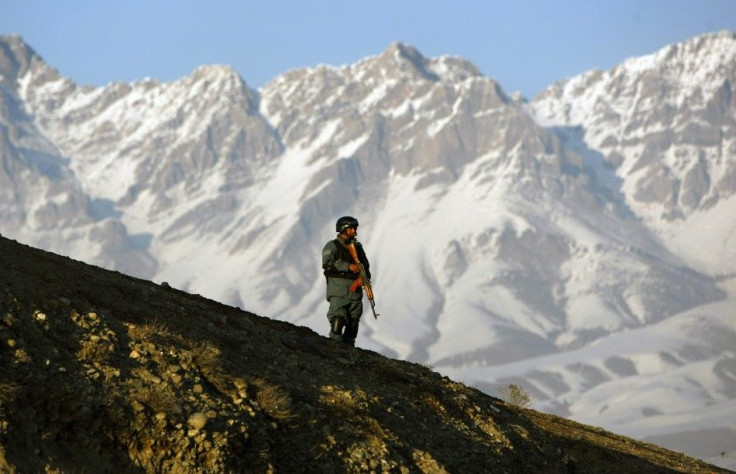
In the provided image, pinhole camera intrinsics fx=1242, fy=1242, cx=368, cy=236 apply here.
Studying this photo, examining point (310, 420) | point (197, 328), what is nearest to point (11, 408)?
point (310, 420)

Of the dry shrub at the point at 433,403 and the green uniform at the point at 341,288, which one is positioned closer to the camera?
the dry shrub at the point at 433,403

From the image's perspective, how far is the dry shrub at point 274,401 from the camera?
15.4 metres

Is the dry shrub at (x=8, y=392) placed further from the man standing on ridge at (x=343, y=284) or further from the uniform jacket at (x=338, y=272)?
the uniform jacket at (x=338, y=272)

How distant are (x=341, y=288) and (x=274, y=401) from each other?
9145mm

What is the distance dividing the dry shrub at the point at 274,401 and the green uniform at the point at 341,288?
8386mm

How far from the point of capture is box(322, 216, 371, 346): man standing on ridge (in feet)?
80.4

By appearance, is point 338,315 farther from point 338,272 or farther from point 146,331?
point 146,331

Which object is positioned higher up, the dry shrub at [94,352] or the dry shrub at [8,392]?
the dry shrub at [94,352]

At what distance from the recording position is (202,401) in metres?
15.0

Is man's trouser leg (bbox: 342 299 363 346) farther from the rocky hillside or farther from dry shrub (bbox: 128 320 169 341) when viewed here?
dry shrub (bbox: 128 320 169 341)

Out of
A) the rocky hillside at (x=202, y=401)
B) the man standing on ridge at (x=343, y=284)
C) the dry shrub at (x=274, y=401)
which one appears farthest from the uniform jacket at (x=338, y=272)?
the dry shrub at (x=274, y=401)

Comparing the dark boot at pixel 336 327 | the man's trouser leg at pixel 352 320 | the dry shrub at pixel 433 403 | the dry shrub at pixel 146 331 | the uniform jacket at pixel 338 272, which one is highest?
the uniform jacket at pixel 338 272

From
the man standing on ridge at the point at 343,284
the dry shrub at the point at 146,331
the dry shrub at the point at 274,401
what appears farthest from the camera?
the man standing on ridge at the point at 343,284

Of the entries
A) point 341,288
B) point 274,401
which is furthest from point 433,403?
point 341,288
